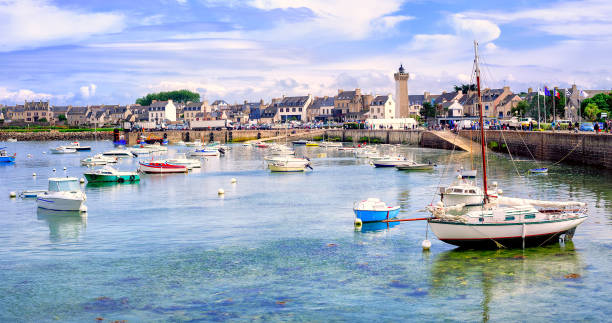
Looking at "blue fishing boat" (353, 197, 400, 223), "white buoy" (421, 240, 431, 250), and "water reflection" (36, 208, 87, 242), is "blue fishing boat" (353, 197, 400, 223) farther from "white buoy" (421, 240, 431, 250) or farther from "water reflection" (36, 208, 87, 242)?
"water reflection" (36, 208, 87, 242)

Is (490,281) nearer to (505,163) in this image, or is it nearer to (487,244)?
(487,244)

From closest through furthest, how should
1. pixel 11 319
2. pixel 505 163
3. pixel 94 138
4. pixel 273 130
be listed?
pixel 11 319 < pixel 505 163 < pixel 273 130 < pixel 94 138

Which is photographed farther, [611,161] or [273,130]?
[273,130]

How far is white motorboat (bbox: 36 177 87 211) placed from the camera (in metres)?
39.8

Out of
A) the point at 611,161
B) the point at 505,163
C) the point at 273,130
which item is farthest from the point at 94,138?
the point at 611,161

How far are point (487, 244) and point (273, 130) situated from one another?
125 meters

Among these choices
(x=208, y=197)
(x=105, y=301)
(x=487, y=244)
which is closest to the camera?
(x=105, y=301)

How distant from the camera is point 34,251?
2902 centimetres

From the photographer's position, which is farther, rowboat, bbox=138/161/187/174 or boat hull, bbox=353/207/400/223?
rowboat, bbox=138/161/187/174

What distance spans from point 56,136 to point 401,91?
98.2 meters

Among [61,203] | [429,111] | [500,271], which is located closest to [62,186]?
[61,203]

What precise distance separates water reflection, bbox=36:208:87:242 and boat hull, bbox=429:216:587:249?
18953 millimetres

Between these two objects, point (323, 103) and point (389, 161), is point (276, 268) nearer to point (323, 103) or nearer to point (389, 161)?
point (389, 161)

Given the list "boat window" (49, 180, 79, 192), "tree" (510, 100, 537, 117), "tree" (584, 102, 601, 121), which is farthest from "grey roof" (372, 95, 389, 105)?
"boat window" (49, 180, 79, 192)
